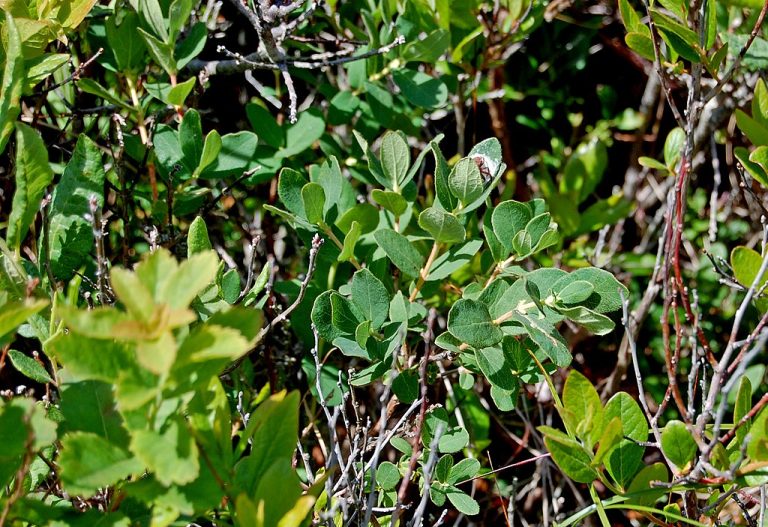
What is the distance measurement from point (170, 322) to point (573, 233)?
1.35m

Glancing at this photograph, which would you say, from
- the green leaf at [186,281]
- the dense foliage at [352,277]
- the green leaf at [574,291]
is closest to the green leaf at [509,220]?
the dense foliage at [352,277]

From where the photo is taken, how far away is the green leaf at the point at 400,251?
1205mm

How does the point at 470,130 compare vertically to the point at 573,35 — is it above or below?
below

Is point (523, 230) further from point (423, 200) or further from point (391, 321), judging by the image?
point (423, 200)

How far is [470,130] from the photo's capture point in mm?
2160

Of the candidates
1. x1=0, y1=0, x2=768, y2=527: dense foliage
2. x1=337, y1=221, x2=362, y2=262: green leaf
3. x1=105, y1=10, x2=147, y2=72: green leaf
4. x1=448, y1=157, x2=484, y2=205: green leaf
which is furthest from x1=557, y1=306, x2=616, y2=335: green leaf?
x1=105, y1=10, x2=147, y2=72: green leaf

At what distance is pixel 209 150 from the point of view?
131cm

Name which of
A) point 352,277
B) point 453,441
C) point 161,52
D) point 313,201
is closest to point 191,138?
point 161,52

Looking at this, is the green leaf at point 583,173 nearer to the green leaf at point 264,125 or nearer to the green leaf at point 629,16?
the green leaf at point 629,16

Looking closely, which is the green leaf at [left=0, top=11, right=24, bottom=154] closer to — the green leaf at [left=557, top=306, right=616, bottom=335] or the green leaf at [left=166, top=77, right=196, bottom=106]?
the green leaf at [left=166, top=77, right=196, bottom=106]

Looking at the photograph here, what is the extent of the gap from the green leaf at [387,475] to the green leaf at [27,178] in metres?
0.66

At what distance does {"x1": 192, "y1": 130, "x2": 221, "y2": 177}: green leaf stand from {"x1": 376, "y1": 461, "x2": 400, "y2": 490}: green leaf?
1.98ft

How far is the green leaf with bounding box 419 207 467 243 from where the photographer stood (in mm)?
1161

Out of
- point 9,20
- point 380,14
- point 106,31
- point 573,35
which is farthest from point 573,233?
point 9,20
